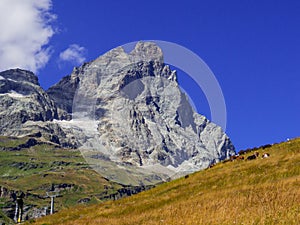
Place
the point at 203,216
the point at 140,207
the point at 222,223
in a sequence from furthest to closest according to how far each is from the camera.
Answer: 1. the point at 140,207
2. the point at 203,216
3. the point at 222,223

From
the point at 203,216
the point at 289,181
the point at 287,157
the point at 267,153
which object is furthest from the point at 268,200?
the point at 267,153

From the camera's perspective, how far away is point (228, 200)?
23.7 metres

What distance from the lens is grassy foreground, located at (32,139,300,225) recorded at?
61.1 ft

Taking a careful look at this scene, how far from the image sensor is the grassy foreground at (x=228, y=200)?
1862 cm

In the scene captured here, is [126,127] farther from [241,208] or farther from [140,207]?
[241,208]

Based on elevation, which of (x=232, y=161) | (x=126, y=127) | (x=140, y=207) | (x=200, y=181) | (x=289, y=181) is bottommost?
(x=289, y=181)

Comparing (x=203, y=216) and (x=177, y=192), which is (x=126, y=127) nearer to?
(x=177, y=192)

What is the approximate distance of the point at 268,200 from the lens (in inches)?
816

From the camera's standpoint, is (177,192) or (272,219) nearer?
(272,219)

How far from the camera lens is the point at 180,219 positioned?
68.6ft

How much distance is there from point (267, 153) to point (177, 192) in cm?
1233

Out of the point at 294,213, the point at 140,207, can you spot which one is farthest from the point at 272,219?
the point at 140,207

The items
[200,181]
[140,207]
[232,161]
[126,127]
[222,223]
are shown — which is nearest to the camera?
[222,223]

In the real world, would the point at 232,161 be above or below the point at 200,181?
above
